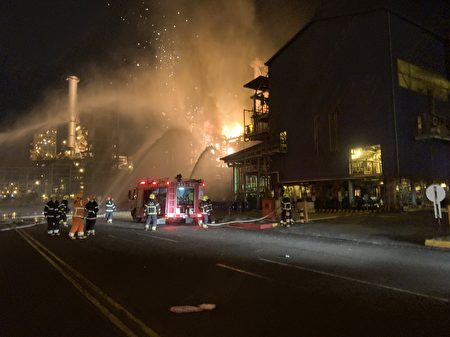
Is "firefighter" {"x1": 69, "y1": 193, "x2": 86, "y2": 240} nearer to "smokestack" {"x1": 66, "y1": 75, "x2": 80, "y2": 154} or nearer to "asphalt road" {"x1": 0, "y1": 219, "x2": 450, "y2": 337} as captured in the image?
"asphalt road" {"x1": 0, "y1": 219, "x2": 450, "y2": 337}

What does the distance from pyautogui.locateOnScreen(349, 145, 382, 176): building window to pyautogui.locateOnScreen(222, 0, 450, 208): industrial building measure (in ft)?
0.23

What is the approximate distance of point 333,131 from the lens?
2798 centimetres

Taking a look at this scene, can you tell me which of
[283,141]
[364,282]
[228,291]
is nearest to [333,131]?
[283,141]

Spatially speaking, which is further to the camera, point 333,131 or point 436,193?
point 333,131

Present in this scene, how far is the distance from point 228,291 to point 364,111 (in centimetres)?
2321

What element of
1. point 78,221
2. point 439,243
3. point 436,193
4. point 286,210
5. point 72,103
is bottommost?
point 439,243

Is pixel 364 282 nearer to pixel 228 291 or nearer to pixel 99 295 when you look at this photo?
pixel 228 291

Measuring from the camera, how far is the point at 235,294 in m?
5.76

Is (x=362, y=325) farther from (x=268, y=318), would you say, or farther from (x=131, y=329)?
(x=131, y=329)

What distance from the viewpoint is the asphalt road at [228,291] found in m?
4.38

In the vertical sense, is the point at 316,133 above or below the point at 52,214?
above

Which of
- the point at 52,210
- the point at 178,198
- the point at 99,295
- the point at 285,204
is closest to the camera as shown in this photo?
the point at 99,295

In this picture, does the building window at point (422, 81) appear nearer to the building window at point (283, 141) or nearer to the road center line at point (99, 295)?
the building window at point (283, 141)

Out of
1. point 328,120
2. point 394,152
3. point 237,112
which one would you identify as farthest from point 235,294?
point 237,112
